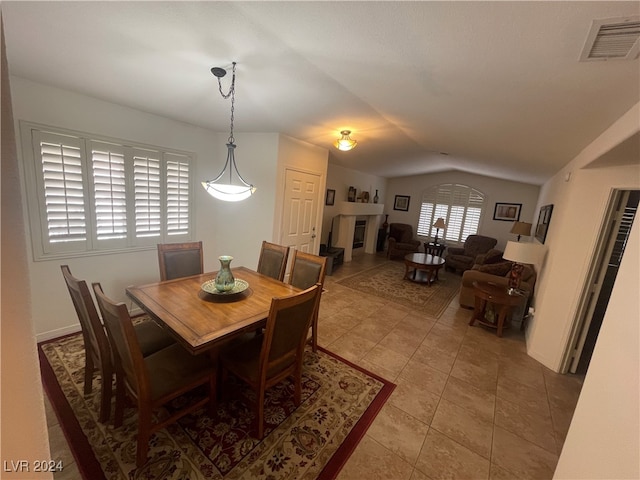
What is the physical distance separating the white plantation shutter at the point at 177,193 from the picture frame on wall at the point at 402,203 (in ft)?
21.1

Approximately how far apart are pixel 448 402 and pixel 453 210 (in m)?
6.25

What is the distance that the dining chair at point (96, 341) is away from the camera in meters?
1.49

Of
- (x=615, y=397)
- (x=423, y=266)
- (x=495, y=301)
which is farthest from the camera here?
(x=423, y=266)

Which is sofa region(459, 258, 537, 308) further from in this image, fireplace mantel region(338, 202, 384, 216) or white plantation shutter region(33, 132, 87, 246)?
white plantation shutter region(33, 132, 87, 246)

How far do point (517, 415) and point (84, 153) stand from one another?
14.7 ft

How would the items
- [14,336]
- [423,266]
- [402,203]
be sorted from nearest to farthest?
[14,336], [423,266], [402,203]

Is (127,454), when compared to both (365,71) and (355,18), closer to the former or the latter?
(355,18)

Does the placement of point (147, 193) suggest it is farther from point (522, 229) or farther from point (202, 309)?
point (522, 229)

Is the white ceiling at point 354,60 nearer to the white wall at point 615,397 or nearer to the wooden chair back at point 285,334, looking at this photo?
the white wall at point 615,397

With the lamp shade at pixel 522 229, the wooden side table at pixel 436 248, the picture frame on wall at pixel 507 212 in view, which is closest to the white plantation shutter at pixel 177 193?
the wooden side table at pixel 436 248

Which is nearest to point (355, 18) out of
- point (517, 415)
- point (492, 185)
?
point (517, 415)

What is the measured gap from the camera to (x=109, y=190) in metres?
2.66

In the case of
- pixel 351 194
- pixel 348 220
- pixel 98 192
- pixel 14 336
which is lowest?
pixel 348 220

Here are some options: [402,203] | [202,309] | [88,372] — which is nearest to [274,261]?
[202,309]
